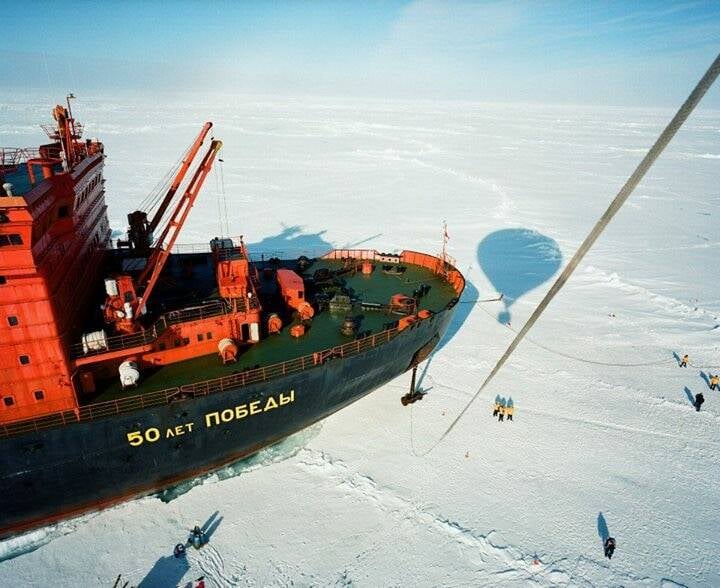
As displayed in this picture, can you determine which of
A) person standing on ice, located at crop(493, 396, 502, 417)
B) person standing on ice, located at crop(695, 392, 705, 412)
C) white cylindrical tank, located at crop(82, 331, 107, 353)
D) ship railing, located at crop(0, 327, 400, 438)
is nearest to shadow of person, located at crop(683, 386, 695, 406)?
person standing on ice, located at crop(695, 392, 705, 412)

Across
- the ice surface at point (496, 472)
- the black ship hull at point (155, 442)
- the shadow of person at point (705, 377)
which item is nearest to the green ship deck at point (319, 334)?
the black ship hull at point (155, 442)

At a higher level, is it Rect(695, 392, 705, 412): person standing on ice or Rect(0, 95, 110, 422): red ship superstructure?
Rect(0, 95, 110, 422): red ship superstructure

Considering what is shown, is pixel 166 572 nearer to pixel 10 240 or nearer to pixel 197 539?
pixel 197 539

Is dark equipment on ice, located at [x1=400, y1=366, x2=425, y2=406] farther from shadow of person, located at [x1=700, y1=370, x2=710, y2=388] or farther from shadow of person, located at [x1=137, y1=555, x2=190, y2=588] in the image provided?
shadow of person, located at [x1=700, y1=370, x2=710, y2=388]

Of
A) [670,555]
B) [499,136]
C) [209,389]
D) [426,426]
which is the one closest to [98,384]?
[209,389]

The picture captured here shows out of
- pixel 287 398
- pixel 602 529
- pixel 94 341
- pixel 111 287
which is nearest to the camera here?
pixel 94 341

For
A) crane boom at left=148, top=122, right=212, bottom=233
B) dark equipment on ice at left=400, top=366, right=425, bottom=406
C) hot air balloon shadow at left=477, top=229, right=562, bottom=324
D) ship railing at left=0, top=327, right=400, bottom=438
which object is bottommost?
dark equipment on ice at left=400, top=366, right=425, bottom=406

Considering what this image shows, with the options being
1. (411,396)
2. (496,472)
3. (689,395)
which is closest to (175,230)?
(411,396)
